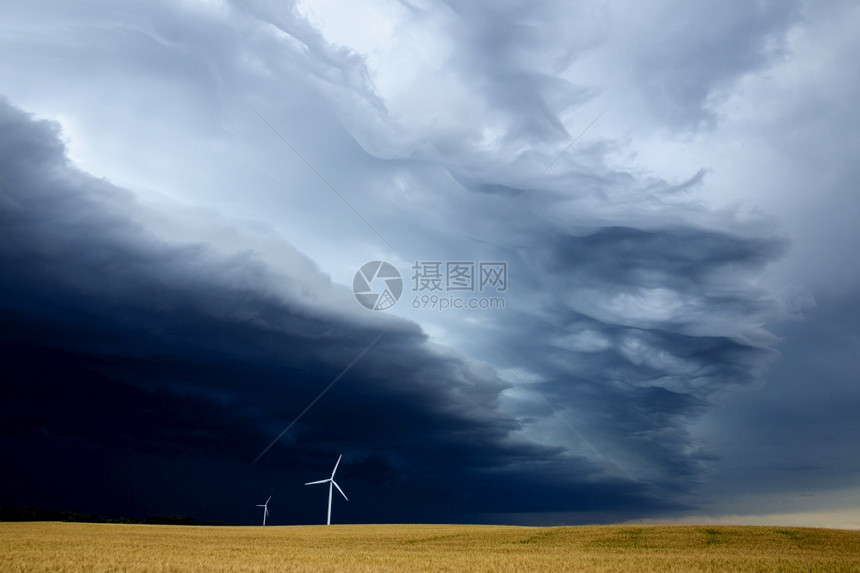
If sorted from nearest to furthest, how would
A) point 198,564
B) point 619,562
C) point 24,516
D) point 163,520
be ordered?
point 198,564, point 619,562, point 24,516, point 163,520

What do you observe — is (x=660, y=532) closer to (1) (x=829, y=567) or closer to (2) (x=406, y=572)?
(1) (x=829, y=567)

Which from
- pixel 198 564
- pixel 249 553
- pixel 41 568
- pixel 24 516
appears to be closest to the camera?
pixel 41 568

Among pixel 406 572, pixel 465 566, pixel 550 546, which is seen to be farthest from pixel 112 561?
pixel 550 546

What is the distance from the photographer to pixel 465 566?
1296 inches

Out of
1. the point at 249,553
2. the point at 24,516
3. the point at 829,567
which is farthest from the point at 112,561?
the point at 24,516

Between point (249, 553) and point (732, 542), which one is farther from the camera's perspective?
point (732, 542)

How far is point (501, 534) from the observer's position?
6331 centimetres

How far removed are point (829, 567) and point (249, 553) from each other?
35022 mm

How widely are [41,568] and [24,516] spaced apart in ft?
468

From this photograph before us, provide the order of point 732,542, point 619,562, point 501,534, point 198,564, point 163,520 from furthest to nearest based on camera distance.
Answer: point 163,520, point 501,534, point 732,542, point 619,562, point 198,564

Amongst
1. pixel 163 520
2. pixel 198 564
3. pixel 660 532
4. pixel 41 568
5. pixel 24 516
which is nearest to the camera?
pixel 41 568

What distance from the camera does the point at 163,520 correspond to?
518 feet

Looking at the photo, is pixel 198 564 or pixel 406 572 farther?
pixel 198 564

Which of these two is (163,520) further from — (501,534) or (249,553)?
(249,553)
